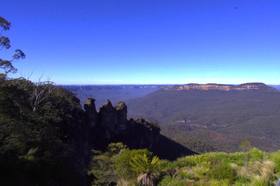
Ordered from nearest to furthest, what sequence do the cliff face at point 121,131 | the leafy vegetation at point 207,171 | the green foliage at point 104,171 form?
the leafy vegetation at point 207,171, the green foliage at point 104,171, the cliff face at point 121,131

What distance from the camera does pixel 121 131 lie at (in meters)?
90.3

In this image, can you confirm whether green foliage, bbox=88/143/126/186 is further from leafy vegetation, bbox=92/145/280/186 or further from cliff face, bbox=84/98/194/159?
cliff face, bbox=84/98/194/159

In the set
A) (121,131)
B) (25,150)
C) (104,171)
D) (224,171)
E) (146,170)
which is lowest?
(121,131)

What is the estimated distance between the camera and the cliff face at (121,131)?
81.3 metres

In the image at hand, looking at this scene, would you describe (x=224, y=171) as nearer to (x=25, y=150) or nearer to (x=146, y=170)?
(x=146, y=170)

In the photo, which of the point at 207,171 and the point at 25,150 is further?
the point at 25,150

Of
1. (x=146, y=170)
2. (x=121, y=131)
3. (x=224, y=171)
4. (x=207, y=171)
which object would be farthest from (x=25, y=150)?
(x=121, y=131)

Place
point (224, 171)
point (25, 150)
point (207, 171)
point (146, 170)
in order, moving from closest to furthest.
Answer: point (224, 171), point (207, 171), point (146, 170), point (25, 150)

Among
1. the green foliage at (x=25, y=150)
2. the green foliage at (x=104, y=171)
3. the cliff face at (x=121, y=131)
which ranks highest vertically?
the green foliage at (x=25, y=150)

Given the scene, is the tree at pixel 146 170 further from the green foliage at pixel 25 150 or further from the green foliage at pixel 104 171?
the green foliage at pixel 104 171

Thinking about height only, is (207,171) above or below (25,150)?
above

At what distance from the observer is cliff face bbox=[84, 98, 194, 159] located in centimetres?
8129

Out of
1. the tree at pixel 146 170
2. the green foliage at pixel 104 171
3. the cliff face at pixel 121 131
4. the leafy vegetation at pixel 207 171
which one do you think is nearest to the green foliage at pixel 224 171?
the leafy vegetation at pixel 207 171

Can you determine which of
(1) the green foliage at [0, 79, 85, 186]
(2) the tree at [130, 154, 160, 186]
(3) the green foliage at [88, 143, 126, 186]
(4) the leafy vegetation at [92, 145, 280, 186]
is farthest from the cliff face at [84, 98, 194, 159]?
(2) the tree at [130, 154, 160, 186]
